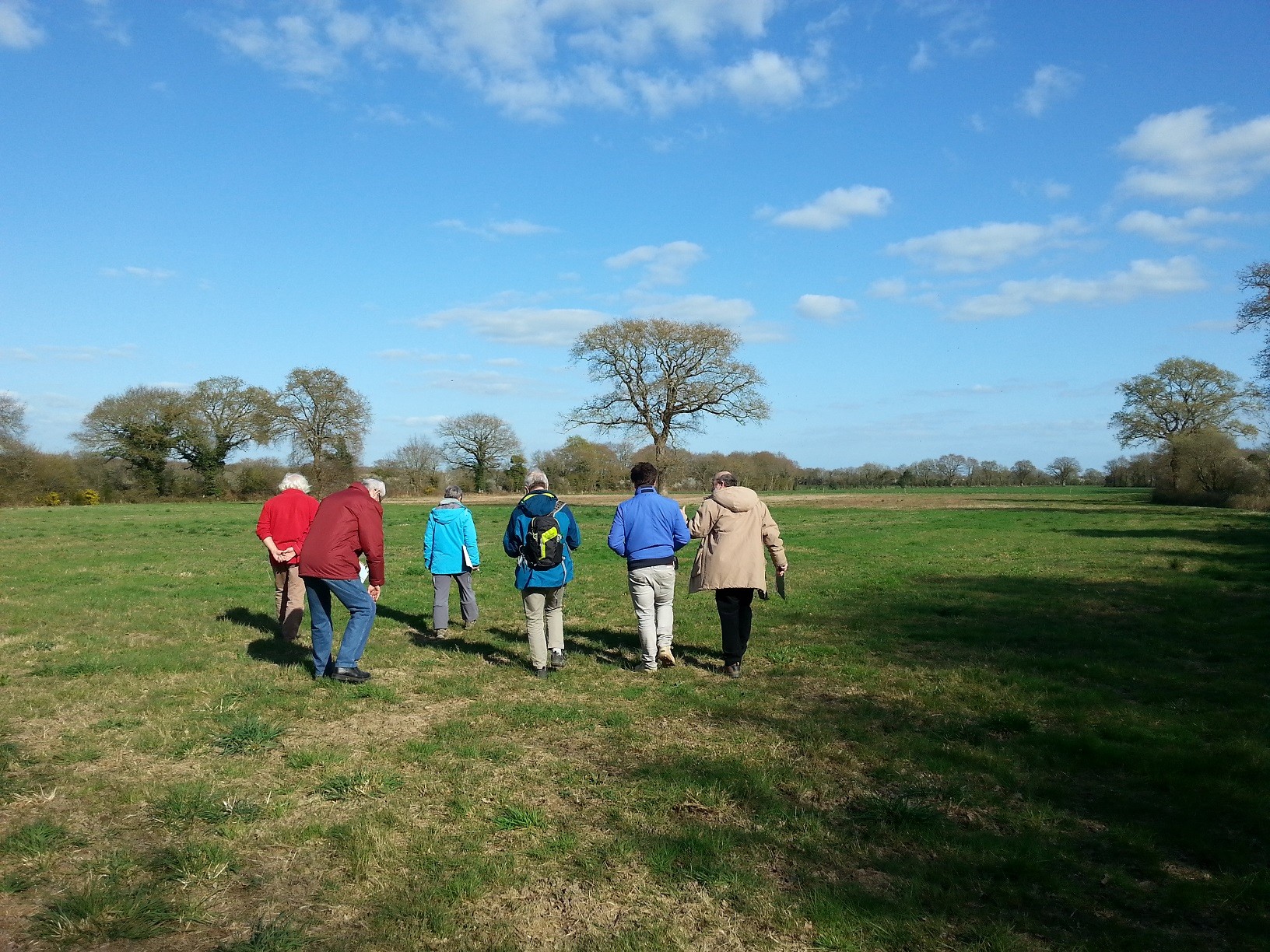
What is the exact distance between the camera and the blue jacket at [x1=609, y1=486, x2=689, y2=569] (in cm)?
822

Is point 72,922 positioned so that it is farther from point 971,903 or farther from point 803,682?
point 803,682

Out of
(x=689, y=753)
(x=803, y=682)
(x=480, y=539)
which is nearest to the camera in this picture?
(x=689, y=753)

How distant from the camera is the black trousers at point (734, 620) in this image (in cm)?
816

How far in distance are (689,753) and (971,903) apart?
237 centimetres

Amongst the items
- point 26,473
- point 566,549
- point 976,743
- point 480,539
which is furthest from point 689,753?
point 26,473

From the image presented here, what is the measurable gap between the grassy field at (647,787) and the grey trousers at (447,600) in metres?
0.27

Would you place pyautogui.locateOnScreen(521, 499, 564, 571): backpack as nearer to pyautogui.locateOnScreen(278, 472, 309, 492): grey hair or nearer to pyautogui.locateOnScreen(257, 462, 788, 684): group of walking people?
pyautogui.locateOnScreen(257, 462, 788, 684): group of walking people

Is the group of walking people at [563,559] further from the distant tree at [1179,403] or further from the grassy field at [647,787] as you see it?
the distant tree at [1179,403]

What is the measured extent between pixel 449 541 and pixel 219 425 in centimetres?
6137

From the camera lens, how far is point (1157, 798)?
4.98m

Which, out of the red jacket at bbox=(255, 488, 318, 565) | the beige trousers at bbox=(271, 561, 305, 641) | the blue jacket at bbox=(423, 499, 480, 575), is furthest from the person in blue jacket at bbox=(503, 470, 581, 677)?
the beige trousers at bbox=(271, 561, 305, 641)

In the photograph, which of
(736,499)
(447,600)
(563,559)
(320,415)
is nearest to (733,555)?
(736,499)

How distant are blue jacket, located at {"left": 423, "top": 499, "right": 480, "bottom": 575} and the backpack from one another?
247 cm

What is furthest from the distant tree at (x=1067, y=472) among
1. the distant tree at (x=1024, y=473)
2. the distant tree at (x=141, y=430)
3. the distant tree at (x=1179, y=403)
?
the distant tree at (x=141, y=430)
